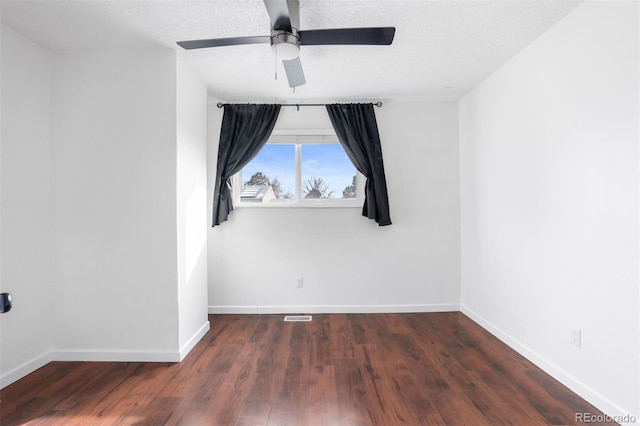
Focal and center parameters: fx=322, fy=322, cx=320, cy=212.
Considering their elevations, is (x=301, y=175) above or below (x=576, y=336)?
above

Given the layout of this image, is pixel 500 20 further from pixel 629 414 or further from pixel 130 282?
pixel 130 282

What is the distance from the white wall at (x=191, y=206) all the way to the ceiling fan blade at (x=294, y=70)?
3.10 ft

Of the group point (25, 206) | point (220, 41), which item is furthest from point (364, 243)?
point (25, 206)

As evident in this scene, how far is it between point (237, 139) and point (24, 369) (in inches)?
105

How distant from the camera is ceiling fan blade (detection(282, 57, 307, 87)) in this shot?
2.23 meters

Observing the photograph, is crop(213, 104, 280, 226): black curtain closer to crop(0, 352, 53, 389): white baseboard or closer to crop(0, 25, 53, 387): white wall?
crop(0, 25, 53, 387): white wall

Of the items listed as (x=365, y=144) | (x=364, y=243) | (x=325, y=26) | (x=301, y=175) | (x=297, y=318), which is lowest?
(x=297, y=318)

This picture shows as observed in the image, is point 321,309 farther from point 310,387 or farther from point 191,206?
point 191,206

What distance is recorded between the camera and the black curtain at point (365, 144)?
12.0 feet

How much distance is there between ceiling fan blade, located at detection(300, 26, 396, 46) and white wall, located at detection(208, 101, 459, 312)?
1821mm

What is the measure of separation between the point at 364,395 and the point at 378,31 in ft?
7.23

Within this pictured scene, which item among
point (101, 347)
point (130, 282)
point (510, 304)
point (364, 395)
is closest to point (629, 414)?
point (510, 304)

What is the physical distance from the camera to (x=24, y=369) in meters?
2.33

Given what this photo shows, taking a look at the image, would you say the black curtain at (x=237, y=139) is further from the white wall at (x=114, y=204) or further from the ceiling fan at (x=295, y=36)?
the ceiling fan at (x=295, y=36)
